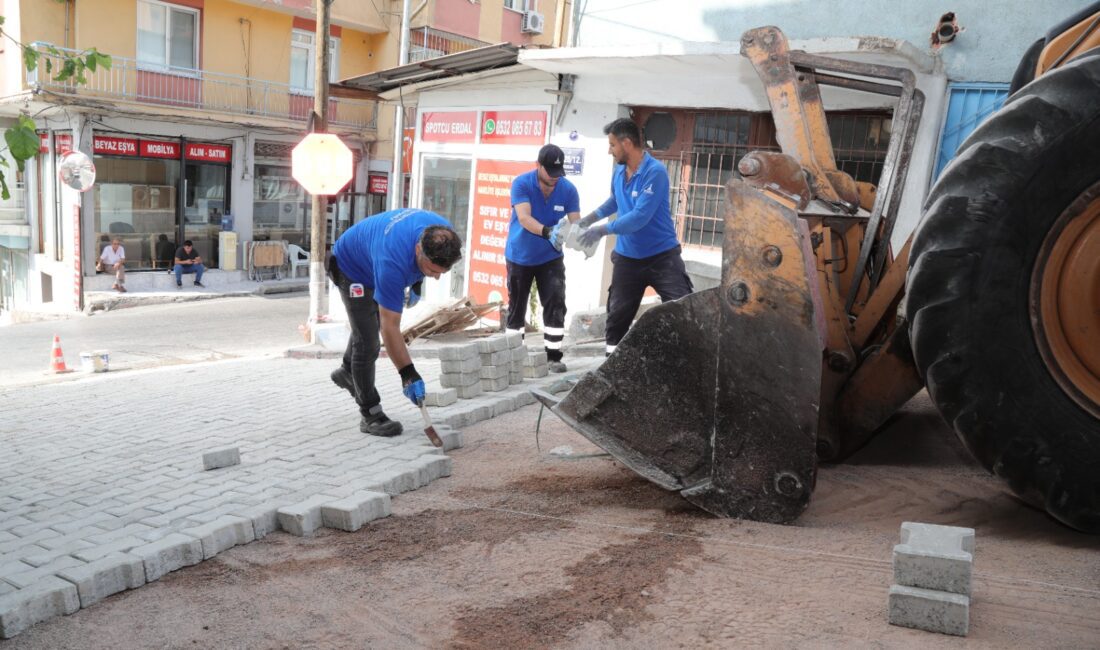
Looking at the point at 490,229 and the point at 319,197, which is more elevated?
the point at 319,197

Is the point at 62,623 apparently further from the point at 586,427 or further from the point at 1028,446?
the point at 1028,446

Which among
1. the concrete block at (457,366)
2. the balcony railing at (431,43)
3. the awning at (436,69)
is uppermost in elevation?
the balcony railing at (431,43)

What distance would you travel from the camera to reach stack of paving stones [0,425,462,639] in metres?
3.11

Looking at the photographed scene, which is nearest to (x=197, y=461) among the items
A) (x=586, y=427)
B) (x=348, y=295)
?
(x=348, y=295)

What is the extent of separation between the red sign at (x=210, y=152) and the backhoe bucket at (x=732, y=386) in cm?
2039

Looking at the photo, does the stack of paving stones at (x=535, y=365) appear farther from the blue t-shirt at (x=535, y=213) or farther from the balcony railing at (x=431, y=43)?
the balcony railing at (x=431, y=43)

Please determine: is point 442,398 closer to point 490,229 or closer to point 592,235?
point 592,235

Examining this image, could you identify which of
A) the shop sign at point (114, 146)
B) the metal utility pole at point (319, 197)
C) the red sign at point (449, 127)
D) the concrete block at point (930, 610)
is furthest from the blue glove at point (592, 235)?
the shop sign at point (114, 146)

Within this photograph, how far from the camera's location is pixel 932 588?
2691mm

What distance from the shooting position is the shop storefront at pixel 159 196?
20.6 meters

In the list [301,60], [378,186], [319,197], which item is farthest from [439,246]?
[378,186]

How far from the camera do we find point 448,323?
9969 millimetres

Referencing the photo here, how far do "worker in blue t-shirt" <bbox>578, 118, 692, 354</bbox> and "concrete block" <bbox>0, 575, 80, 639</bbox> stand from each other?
3.55 metres

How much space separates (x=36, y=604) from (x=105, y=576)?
0.87ft
